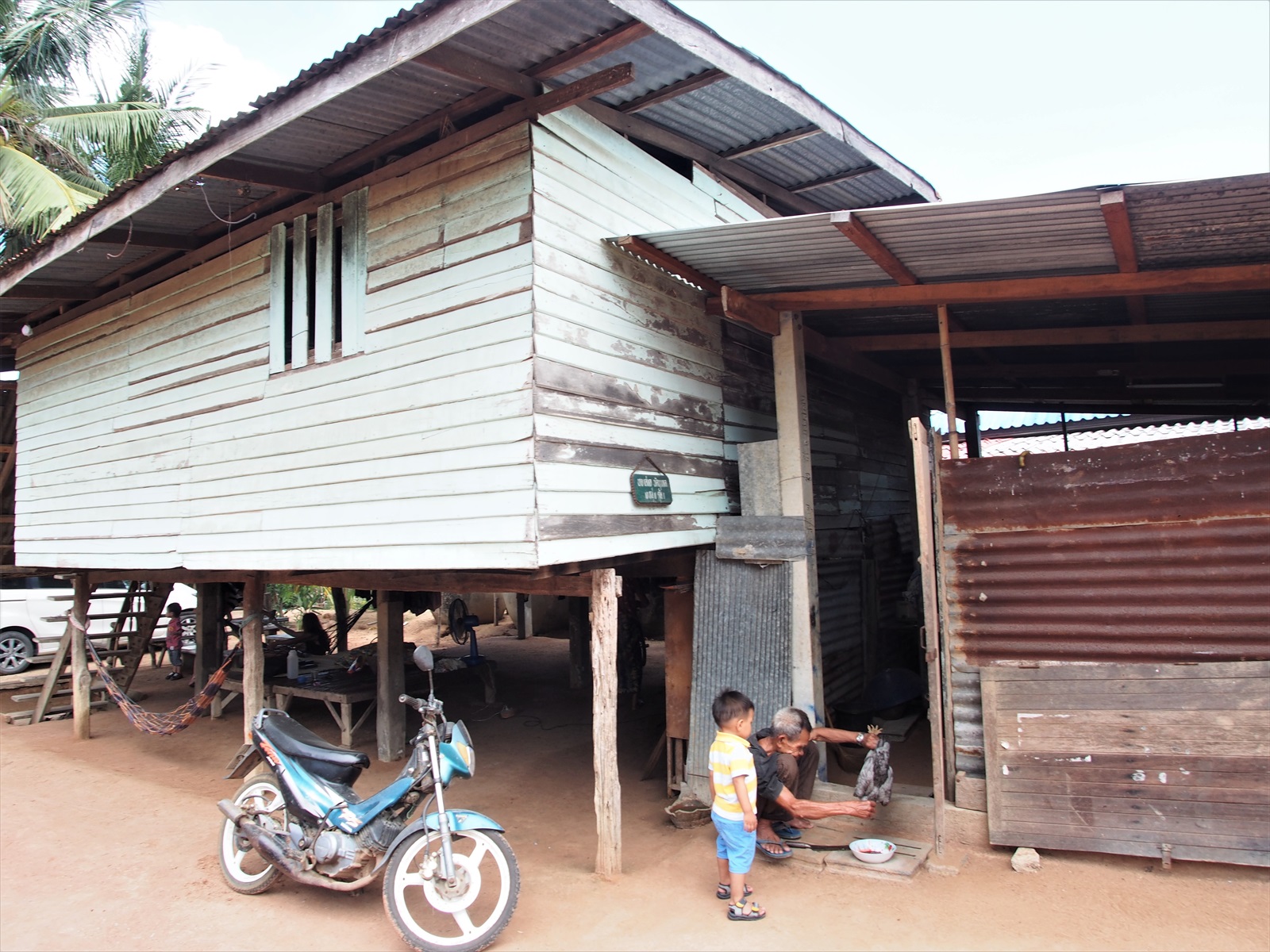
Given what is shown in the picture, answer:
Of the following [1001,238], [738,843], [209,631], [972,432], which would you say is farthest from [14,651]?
[1001,238]

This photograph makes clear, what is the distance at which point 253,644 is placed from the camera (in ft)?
25.2

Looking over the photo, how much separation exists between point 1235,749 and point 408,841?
4.36 meters

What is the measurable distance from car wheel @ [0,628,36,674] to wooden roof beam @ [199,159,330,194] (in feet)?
37.1

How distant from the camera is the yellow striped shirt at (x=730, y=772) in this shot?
4.38 metres

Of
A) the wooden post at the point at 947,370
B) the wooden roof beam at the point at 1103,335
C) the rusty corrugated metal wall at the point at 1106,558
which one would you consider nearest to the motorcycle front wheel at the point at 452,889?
the rusty corrugated metal wall at the point at 1106,558

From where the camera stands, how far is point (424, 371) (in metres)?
5.32

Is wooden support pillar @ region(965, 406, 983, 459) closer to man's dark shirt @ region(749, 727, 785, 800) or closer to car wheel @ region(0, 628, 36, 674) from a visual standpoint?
man's dark shirt @ region(749, 727, 785, 800)

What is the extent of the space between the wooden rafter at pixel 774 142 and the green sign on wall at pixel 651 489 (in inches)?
109

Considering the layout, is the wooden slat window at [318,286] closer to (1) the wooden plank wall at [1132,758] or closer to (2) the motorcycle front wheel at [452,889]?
(2) the motorcycle front wheel at [452,889]

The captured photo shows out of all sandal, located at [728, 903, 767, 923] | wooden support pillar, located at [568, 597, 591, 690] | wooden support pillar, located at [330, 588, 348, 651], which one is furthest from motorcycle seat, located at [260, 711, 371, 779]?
wooden support pillar, located at [330, 588, 348, 651]

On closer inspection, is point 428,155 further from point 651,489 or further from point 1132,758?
point 1132,758

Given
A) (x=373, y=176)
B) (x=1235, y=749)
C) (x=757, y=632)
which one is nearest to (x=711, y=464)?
(x=757, y=632)

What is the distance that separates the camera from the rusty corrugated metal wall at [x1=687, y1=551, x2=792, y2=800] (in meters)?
5.89

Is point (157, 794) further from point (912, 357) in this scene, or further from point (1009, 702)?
point (912, 357)
